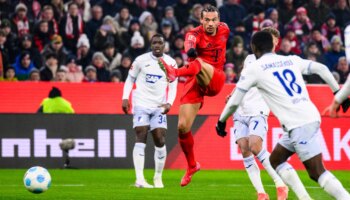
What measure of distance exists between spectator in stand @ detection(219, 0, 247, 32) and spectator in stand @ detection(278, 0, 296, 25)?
104 cm

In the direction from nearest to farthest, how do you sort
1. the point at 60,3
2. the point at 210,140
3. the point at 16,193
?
the point at 16,193, the point at 210,140, the point at 60,3

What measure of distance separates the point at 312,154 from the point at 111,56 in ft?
43.2

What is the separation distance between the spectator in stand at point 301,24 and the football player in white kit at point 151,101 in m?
8.76

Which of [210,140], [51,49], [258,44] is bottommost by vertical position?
[210,140]

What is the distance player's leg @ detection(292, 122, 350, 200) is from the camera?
940 centimetres

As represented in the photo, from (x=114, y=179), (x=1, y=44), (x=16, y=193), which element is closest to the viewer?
(x=16, y=193)

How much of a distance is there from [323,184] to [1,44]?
13.3m

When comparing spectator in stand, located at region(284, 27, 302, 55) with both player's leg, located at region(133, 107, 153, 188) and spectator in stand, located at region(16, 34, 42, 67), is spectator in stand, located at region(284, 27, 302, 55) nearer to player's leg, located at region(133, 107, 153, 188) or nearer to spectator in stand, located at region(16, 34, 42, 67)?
spectator in stand, located at region(16, 34, 42, 67)

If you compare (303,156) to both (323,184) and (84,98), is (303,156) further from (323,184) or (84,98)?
(84,98)

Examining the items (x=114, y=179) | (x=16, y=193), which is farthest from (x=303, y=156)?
(x=114, y=179)

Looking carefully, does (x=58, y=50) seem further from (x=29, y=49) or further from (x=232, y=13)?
(x=232, y=13)

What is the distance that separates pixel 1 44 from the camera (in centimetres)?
2141

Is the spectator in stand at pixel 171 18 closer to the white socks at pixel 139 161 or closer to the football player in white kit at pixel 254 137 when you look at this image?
the white socks at pixel 139 161

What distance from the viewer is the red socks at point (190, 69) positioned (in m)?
12.5
